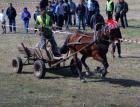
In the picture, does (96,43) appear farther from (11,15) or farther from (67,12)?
(11,15)

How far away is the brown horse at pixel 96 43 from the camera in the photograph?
53.2 ft

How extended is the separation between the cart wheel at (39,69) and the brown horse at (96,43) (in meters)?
1.05

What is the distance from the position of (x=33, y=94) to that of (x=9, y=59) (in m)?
6.96

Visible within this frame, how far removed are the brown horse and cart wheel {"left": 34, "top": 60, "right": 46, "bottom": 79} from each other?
41.3 inches

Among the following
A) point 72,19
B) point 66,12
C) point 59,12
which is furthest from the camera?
point 72,19

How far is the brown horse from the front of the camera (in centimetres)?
1622

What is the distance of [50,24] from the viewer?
17844mm

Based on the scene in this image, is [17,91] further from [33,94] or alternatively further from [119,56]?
[119,56]

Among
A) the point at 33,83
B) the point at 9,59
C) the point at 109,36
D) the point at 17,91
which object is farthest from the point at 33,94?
the point at 9,59

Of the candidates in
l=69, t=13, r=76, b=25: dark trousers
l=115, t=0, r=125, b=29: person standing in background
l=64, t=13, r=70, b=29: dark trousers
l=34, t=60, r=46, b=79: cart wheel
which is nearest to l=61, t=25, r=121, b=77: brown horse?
l=34, t=60, r=46, b=79: cart wheel

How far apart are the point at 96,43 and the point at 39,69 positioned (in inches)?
87.5

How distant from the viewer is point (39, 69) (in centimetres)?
1745

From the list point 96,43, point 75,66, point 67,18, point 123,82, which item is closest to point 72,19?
point 67,18

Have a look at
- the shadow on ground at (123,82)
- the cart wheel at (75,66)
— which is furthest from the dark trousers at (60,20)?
the shadow on ground at (123,82)
